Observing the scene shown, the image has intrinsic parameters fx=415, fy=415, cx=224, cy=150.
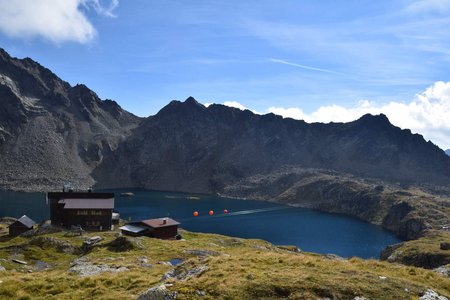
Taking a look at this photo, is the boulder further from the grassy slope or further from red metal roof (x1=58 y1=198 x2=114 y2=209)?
red metal roof (x1=58 y1=198 x2=114 y2=209)

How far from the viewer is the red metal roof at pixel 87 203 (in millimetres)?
84500

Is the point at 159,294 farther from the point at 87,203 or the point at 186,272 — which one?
the point at 87,203

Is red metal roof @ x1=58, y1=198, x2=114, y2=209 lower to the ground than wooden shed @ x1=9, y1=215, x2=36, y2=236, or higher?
higher

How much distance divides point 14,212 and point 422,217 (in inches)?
6368

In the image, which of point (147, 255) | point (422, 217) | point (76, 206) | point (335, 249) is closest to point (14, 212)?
point (76, 206)

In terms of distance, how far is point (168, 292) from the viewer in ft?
63.6

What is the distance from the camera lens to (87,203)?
3408 inches

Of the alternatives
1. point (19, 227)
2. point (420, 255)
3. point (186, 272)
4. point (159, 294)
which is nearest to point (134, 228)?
point (19, 227)

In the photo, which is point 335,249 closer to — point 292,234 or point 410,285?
point 292,234

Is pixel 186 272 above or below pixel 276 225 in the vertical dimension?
above

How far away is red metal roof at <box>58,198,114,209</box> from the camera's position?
3327 inches

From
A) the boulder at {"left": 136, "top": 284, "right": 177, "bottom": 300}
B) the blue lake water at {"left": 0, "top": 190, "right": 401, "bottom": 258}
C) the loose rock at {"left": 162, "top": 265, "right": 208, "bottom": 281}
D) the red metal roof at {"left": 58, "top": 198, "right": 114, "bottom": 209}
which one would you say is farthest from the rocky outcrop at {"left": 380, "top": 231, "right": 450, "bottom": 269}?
the boulder at {"left": 136, "top": 284, "right": 177, "bottom": 300}

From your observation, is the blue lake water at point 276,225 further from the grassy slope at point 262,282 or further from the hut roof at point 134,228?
the grassy slope at point 262,282

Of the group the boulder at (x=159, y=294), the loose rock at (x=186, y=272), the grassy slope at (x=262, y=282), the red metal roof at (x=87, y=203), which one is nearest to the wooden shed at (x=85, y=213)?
the red metal roof at (x=87, y=203)
